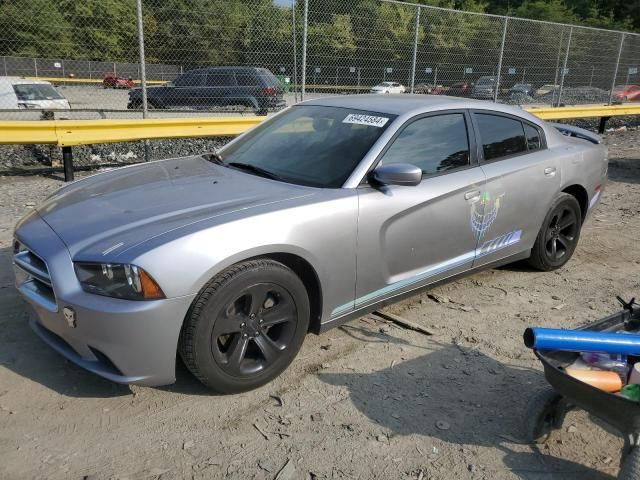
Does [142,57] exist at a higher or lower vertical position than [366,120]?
higher

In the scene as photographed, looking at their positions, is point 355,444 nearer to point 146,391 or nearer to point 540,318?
point 146,391

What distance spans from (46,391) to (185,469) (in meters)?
1.03

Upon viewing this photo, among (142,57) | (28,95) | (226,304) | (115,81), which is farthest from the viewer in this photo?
(28,95)

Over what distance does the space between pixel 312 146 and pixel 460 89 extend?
908 cm

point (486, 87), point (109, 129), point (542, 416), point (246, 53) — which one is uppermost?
point (246, 53)

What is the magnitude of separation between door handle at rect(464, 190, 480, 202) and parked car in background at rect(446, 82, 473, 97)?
26.6 ft

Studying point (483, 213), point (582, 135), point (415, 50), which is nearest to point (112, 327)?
point (483, 213)

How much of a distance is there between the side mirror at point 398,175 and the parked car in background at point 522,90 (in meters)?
10.3

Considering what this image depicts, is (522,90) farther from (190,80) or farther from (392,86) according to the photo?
(190,80)

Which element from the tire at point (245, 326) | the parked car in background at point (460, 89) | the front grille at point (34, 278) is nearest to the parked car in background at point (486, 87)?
the parked car in background at point (460, 89)

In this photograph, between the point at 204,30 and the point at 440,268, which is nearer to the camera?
the point at 440,268

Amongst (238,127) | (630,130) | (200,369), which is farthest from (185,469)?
(630,130)

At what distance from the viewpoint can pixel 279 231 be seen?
9.47 feet

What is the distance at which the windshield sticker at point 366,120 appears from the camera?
3.62 m
